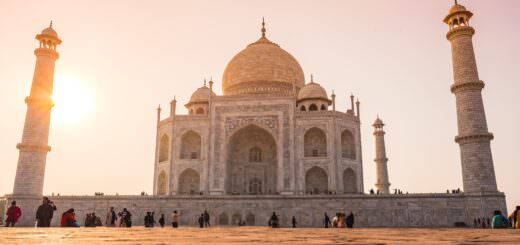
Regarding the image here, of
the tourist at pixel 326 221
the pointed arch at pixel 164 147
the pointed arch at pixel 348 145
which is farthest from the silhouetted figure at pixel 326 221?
the pointed arch at pixel 164 147

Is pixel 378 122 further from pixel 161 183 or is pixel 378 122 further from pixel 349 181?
pixel 161 183

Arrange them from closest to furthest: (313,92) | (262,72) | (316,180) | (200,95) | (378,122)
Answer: (316,180), (313,92), (200,95), (262,72), (378,122)

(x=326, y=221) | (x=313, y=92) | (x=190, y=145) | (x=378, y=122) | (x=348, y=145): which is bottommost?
(x=326, y=221)

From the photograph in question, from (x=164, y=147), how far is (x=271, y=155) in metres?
7.01

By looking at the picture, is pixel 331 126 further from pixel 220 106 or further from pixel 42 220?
pixel 42 220

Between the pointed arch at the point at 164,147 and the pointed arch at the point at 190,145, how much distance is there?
1.10 metres

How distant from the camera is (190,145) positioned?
26969 mm

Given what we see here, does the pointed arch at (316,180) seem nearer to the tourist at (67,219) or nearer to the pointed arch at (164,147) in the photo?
the pointed arch at (164,147)

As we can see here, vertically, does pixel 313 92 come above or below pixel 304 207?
above

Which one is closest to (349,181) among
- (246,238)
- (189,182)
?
(189,182)

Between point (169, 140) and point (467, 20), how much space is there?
17717 millimetres

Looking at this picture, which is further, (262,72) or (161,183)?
(262,72)

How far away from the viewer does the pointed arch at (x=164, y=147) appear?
88.9 ft

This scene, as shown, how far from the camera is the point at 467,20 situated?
64.6 ft
